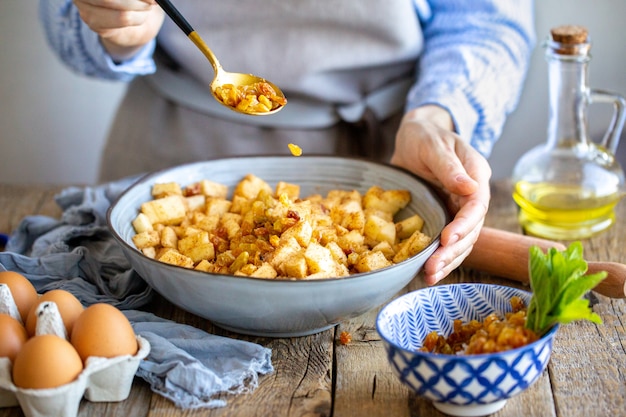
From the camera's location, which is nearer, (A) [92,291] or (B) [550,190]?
(A) [92,291]

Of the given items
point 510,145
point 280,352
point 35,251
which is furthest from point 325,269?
point 510,145

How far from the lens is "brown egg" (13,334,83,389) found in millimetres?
1030

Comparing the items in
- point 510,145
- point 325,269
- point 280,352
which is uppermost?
point 325,269

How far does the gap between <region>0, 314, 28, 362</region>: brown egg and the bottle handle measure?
1344 millimetres

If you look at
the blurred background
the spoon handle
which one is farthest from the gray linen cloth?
the blurred background

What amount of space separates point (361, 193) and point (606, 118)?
78.3 inches

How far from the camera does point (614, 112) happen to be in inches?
71.3

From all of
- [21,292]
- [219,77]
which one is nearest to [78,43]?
[219,77]

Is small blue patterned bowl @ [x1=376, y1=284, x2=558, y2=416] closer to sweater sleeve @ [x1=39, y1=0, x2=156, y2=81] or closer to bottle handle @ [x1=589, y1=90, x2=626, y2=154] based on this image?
bottle handle @ [x1=589, y1=90, x2=626, y2=154]

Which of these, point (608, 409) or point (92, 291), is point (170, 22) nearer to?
point (92, 291)

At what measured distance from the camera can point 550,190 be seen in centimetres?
178

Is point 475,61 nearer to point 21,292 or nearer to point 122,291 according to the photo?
point 122,291

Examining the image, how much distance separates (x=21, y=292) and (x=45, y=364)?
0.26 m

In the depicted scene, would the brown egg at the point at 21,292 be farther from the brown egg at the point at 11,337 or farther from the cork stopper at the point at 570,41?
the cork stopper at the point at 570,41
